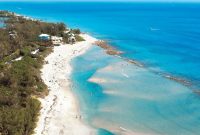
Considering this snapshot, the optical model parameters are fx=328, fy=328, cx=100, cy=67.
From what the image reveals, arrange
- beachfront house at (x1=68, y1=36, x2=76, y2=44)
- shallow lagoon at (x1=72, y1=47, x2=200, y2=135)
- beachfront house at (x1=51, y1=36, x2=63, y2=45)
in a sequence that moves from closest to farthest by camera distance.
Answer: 1. shallow lagoon at (x1=72, y1=47, x2=200, y2=135)
2. beachfront house at (x1=51, y1=36, x2=63, y2=45)
3. beachfront house at (x1=68, y1=36, x2=76, y2=44)

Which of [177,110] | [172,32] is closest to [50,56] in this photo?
[177,110]

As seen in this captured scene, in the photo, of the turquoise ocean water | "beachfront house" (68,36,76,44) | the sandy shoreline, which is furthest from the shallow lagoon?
"beachfront house" (68,36,76,44)

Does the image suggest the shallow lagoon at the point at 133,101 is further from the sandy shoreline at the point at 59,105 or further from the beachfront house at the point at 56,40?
the beachfront house at the point at 56,40

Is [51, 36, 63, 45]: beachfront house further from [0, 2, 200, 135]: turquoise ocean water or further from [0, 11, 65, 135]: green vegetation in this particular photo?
[0, 2, 200, 135]: turquoise ocean water

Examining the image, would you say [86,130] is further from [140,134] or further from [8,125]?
[8,125]

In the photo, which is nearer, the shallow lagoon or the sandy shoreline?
the sandy shoreline

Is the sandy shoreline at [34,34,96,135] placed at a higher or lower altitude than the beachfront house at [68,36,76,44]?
lower
